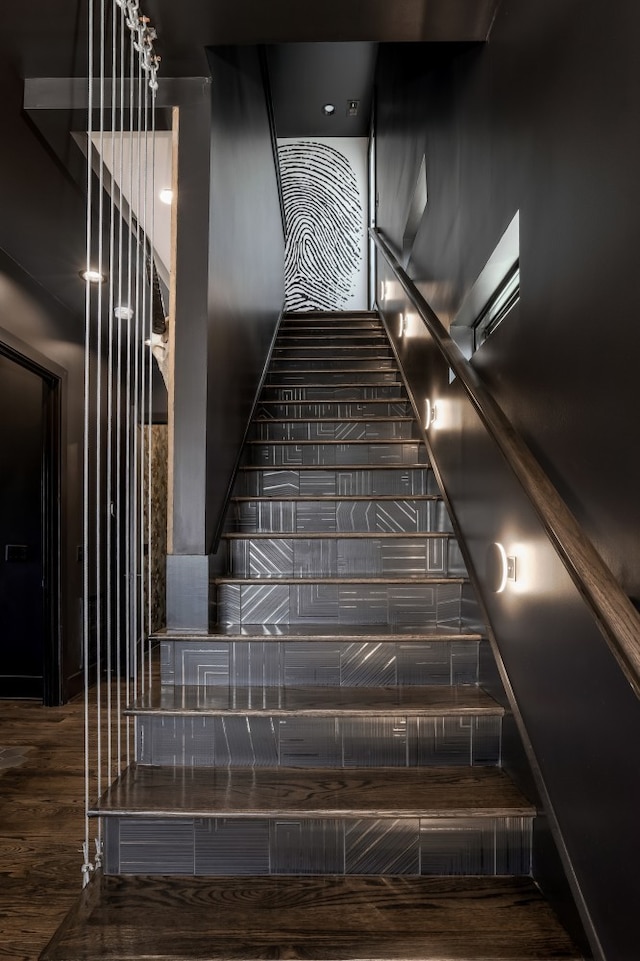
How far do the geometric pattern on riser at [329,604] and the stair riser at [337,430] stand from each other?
4.17ft

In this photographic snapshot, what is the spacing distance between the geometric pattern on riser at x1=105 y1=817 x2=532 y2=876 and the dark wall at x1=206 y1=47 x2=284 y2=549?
927mm

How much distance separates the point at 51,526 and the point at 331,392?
2.06 meters

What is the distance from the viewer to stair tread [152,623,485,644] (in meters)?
2.06

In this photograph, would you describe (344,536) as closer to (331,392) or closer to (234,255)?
(234,255)

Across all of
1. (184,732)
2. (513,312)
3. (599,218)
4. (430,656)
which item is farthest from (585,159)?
(184,732)

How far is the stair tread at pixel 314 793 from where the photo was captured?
1580 mm

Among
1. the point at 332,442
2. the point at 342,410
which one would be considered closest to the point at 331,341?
the point at 342,410

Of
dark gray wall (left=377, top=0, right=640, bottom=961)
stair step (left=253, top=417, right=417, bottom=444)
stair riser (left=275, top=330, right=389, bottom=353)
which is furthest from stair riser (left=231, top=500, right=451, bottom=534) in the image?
stair riser (left=275, top=330, right=389, bottom=353)

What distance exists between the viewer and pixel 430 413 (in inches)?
123

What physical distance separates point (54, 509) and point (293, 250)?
4022 mm

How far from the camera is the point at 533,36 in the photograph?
64.5 inches

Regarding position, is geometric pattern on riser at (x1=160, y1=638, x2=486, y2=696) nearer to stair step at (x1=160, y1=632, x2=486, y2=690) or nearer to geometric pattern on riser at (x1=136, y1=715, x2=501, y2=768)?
stair step at (x1=160, y1=632, x2=486, y2=690)

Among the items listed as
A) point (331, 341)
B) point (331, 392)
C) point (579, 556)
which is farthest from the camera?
point (331, 341)

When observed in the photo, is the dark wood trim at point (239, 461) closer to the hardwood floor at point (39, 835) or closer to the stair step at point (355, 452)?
the stair step at point (355, 452)
